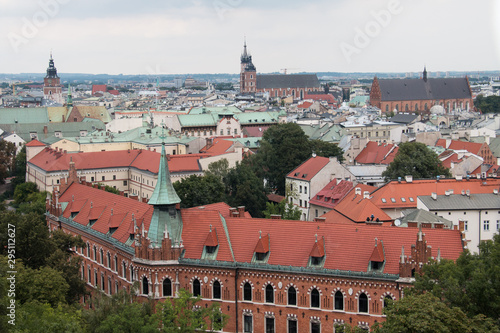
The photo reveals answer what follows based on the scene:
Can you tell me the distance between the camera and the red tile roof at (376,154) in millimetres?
122000

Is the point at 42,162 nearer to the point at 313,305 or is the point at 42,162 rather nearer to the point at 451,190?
the point at 451,190

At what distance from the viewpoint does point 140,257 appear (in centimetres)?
5566

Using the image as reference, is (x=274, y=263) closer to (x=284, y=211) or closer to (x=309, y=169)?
(x=284, y=211)

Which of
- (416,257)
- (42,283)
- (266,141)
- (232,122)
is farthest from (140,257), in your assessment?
(232,122)

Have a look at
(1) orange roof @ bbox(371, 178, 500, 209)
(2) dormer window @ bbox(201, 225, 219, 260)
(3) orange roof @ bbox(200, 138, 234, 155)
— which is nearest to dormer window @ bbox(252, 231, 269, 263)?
(2) dormer window @ bbox(201, 225, 219, 260)

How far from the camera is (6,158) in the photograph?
454ft

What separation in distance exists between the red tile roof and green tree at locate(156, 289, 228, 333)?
7468cm

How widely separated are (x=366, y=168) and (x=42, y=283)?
64848 millimetres

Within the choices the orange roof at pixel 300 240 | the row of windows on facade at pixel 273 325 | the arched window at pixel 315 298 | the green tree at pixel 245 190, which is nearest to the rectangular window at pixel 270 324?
the row of windows on facade at pixel 273 325

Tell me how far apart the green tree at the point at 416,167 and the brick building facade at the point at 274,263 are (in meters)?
47.4

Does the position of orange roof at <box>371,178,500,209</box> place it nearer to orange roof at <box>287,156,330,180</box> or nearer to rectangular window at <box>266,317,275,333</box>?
orange roof at <box>287,156,330,180</box>

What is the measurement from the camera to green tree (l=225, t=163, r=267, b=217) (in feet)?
324

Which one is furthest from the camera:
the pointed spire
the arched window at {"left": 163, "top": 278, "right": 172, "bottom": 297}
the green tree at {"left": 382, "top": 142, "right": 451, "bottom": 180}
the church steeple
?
the green tree at {"left": 382, "top": 142, "right": 451, "bottom": 180}

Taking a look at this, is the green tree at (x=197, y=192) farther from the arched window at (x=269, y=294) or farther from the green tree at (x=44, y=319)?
the green tree at (x=44, y=319)
